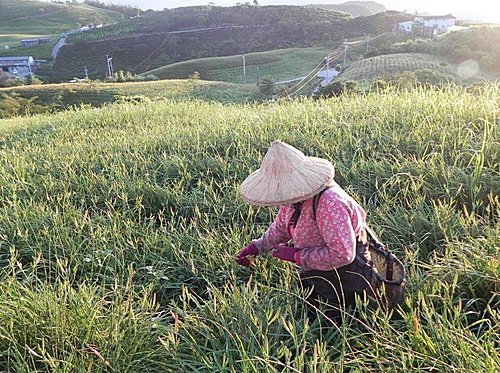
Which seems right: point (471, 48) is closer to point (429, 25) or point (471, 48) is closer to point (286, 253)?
point (429, 25)

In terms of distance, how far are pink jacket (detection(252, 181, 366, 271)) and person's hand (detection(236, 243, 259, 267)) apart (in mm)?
286

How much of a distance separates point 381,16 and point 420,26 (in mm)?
24107

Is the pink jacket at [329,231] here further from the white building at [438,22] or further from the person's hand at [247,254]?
the white building at [438,22]

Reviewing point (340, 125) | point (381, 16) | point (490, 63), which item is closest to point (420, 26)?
point (381, 16)

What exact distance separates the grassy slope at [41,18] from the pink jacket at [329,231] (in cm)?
12131

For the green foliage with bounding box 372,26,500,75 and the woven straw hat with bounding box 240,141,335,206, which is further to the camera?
the green foliage with bounding box 372,26,500,75

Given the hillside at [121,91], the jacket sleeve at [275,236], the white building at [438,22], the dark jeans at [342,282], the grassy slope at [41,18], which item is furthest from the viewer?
the grassy slope at [41,18]

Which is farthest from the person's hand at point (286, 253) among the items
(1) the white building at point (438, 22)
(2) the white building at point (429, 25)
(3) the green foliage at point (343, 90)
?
(1) the white building at point (438, 22)

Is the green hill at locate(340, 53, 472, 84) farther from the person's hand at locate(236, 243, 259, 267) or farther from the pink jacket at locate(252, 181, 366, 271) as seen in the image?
the pink jacket at locate(252, 181, 366, 271)

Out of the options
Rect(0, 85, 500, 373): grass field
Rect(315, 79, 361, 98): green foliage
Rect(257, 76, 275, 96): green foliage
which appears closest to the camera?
Rect(0, 85, 500, 373): grass field

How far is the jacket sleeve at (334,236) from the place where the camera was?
1.87 m

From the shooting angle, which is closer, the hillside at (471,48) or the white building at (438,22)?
the hillside at (471,48)

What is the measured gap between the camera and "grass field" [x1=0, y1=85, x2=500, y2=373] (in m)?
1.77

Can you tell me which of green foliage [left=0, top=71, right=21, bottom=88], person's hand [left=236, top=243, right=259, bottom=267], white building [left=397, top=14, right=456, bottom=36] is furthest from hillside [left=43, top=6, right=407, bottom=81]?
person's hand [left=236, top=243, right=259, bottom=267]
